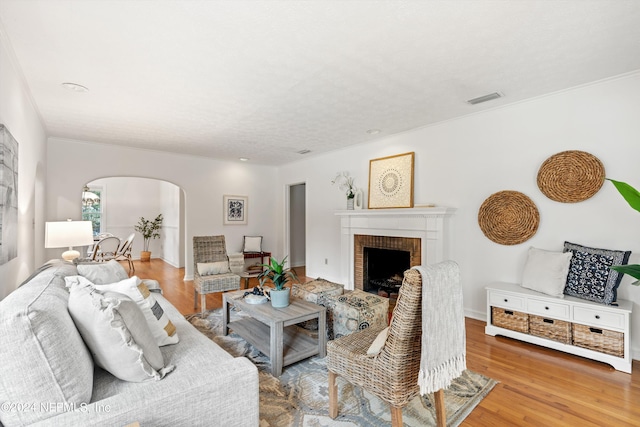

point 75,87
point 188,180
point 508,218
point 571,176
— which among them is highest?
point 75,87

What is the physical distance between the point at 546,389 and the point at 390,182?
304cm

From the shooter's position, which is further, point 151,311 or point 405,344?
point 151,311

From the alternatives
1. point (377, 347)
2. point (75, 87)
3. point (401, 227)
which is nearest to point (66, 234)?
point (75, 87)

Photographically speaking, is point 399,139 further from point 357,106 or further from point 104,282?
point 104,282

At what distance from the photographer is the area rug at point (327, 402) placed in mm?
1872

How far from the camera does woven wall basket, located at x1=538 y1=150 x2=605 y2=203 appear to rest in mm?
2857

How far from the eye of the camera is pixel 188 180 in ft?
19.5

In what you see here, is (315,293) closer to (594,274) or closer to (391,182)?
(391,182)

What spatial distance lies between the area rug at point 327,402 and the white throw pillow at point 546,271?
1.17 metres

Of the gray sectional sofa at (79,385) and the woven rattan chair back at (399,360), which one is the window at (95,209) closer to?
the gray sectional sofa at (79,385)

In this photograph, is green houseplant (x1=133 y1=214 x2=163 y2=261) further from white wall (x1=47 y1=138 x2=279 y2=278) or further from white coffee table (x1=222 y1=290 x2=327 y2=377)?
white coffee table (x1=222 y1=290 x2=327 y2=377)

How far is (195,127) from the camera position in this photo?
412cm

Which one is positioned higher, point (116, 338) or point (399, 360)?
point (116, 338)

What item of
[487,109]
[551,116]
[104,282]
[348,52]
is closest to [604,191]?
[551,116]
